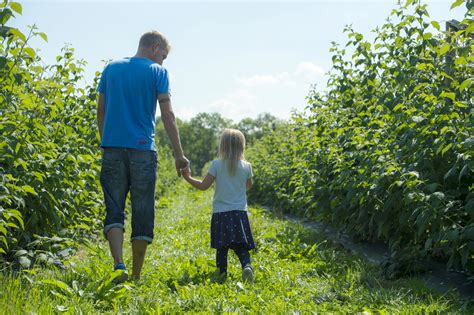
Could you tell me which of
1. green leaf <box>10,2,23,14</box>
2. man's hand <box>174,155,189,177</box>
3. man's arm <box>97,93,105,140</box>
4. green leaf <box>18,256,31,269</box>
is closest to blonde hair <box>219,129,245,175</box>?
man's hand <box>174,155,189,177</box>

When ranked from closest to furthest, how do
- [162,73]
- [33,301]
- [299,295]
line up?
[33,301], [299,295], [162,73]

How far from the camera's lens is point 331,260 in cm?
559

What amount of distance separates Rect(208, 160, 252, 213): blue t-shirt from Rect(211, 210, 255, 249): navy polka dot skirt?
0.06 meters

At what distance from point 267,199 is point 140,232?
821cm

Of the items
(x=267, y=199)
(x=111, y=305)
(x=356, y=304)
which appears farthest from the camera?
(x=267, y=199)

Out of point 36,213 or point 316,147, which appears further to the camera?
point 316,147

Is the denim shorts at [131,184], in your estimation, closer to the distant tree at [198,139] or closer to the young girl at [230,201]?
the young girl at [230,201]

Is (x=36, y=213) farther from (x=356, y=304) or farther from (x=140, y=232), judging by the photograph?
(x=356, y=304)

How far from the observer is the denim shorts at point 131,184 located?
4.34 metres

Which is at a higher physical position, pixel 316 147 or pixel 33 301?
pixel 316 147

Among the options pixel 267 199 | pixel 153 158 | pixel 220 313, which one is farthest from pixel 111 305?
pixel 267 199

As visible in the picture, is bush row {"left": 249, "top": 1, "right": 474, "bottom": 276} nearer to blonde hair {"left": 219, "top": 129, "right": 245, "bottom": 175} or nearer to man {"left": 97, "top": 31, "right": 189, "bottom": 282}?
blonde hair {"left": 219, "top": 129, "right": 245, "bottom": 175}

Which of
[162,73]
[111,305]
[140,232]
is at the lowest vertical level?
[111,305]

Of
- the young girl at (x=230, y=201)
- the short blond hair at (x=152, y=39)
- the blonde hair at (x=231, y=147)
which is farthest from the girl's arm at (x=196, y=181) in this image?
the short blond hair at (x=152, y=39)
